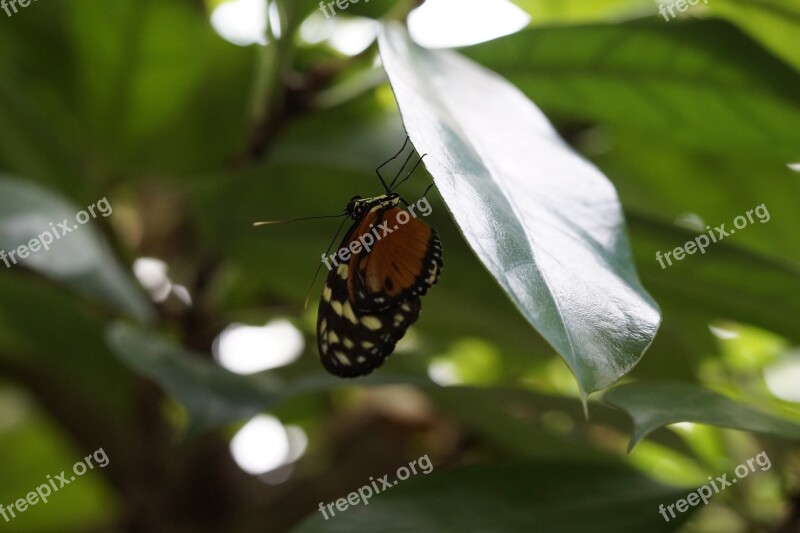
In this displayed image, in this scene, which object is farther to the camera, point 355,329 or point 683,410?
point 355,329

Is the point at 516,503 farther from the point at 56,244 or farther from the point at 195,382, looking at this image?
the point at 56,244

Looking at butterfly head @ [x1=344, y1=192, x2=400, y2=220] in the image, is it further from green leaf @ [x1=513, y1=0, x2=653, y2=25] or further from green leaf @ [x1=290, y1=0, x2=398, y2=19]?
green leaf @ [x1=513, y1=0, x2=653, y2=25]

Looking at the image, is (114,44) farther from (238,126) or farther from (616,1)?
(616,1)

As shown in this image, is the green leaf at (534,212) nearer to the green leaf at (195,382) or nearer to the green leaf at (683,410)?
the green leaf at (683,410)

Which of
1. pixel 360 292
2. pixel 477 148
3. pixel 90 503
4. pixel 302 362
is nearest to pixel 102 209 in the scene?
pixel 302 362

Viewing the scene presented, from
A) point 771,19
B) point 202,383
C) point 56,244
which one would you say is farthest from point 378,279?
point 771,19
